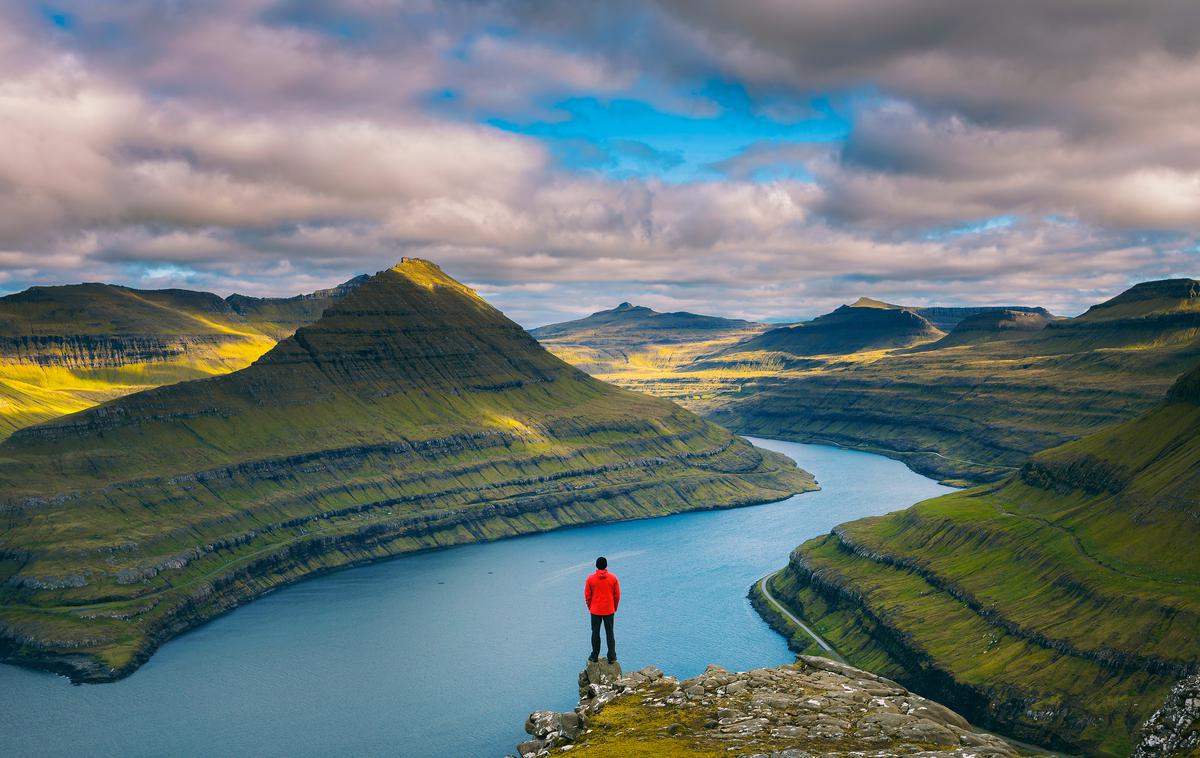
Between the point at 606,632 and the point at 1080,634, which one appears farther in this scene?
the point at 1080,634

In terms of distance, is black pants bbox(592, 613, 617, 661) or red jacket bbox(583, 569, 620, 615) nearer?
red jacket bbox(583, 569, 620, 615)

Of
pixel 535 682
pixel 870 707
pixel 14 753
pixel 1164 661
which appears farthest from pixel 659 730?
pixel 14 753

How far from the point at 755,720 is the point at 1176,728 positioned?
82.7 feet

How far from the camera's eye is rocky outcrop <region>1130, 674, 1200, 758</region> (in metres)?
56.7

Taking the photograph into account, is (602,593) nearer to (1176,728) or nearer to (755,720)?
(755,720)

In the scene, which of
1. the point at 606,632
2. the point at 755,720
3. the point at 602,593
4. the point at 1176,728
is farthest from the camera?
the point at 606,632

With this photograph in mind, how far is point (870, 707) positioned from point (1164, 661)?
4253 inches

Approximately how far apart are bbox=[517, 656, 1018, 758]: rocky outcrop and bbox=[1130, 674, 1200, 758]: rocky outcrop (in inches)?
377

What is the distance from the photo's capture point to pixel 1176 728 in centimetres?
5847

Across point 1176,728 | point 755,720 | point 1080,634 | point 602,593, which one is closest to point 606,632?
point 602,593

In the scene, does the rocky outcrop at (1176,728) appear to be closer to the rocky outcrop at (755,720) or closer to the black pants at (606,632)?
the rocky outcrop at (755,720)

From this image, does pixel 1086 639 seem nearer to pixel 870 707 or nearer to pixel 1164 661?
pixel 1164 661

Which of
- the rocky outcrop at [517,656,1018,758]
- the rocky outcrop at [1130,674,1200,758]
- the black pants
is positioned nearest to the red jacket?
the black pants

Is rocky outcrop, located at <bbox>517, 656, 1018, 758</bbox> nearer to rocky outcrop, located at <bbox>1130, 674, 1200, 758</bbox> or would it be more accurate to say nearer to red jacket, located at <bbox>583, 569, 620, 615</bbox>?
red jacket, located at <bbox>583, 569, 620, 615</bbox>
